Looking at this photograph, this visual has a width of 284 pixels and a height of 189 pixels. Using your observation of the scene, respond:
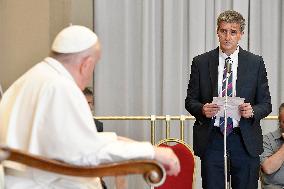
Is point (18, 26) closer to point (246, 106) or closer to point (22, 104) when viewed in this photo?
point (246, 106)

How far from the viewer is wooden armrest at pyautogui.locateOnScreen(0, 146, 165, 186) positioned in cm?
216

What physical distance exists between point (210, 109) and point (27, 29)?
2.87 meters

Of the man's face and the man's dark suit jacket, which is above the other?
the man's face

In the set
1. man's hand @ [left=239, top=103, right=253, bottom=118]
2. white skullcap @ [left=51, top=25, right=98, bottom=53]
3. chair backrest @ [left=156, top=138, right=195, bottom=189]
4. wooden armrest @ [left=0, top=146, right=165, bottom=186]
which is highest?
white skullcap @ [left=51, top=25, right=98, bottom=53]

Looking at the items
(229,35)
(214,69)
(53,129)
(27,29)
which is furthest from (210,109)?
(27,29)

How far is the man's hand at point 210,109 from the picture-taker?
350 centimetres

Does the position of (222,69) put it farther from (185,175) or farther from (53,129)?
(53,129)

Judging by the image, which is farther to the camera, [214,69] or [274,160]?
[274,160]

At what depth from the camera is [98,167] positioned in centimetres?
223

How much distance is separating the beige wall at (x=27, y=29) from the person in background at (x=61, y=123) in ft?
11.1

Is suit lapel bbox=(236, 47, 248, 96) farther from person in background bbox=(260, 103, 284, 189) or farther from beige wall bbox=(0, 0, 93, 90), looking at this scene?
beige wall bbox=(0, 0, 93, 90)

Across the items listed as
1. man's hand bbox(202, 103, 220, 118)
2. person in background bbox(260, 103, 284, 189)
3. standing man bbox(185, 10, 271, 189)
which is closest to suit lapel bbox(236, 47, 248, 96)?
standing man bbox(185, 10, 271, 189)

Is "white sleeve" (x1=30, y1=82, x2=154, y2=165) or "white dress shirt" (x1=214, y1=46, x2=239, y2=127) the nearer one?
"white sleeve" (x1=30, y1=82, x2=154, y2=165)

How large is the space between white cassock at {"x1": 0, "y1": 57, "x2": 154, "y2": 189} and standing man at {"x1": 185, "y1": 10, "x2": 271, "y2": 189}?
1.49 m
